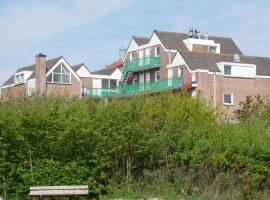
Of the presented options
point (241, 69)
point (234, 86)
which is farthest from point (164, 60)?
point (234, 86)

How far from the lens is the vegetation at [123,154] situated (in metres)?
18.1

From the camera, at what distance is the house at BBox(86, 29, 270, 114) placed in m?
58.8

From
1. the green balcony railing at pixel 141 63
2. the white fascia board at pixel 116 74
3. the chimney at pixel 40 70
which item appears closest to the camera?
the chimney at pixel 40 70

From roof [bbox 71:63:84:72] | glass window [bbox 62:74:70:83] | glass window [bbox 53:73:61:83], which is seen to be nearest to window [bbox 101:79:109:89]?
roof [bbox 71:63:84:72]

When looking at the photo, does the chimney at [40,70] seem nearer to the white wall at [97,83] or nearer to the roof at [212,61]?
the white wall at [97,83]

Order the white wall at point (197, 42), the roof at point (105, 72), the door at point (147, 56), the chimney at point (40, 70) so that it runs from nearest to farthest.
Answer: the chimney at point (40, 70) → the door at point (147, 56) → the white wall at point (197, 42) → the roof at point (105, 72)

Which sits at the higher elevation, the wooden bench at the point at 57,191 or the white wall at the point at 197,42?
the white wall at the point at 197,42

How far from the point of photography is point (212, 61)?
199 ft

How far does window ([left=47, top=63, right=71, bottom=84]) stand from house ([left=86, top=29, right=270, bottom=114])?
5671mm

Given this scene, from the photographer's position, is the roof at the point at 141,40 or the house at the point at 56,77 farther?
the roof at the point at 141,40

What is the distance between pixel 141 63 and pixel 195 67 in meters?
10.8

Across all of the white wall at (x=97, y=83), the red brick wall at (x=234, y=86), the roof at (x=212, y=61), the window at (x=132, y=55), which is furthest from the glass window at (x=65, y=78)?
the red brick wall at (x=234, y=86)

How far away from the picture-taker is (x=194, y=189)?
18.5 meters

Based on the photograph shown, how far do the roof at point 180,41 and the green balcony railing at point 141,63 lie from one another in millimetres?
1868
